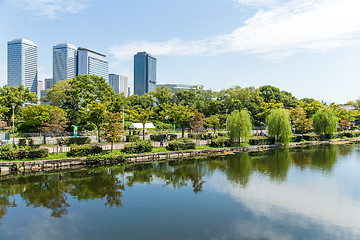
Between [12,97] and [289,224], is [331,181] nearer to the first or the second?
[289,224]

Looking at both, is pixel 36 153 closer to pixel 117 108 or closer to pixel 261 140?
pixel 261 140

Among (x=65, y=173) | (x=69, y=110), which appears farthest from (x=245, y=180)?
(x=69, y=110)

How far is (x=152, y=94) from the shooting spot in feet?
258

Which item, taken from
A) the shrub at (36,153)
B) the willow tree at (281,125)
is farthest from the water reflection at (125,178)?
the willow tree at (281,125)

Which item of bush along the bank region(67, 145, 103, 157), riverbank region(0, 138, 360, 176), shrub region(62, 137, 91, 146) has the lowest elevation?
riverbank region(0, 138, 360, 176)

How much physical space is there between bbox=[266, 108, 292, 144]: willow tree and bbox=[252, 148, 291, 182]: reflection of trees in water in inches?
445

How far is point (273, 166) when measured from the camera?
30422 mm

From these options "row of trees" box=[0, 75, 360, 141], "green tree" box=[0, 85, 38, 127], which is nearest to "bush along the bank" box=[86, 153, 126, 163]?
"row of trees" box=[0, 75, 360, 141]

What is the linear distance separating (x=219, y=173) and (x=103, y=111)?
69.9 ft

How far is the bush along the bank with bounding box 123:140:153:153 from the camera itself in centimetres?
3394

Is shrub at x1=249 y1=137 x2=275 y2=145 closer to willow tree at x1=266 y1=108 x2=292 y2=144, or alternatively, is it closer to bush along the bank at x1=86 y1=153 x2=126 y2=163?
willow tree at x1=266 y1=108 x2=292 y2=144

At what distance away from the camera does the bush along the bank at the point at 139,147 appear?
1336 inches

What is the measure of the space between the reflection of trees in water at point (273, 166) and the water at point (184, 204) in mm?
132

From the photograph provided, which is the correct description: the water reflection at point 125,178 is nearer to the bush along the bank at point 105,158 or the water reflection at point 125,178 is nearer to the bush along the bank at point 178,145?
the bush along the bank at point 105,158
